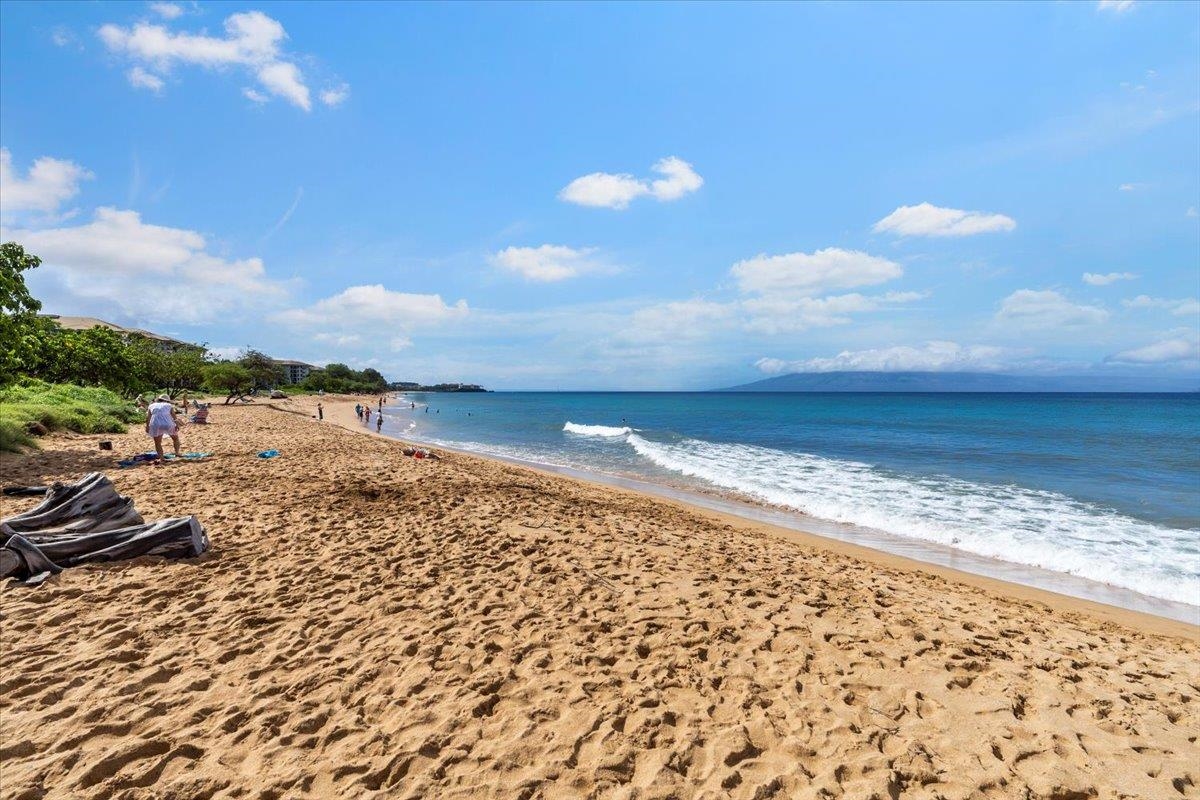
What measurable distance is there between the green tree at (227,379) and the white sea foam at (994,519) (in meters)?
56.7

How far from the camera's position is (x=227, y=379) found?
57.8 meters

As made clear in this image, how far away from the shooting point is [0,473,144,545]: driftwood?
244 inches

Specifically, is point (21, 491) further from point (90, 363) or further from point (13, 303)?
point (90, 363)

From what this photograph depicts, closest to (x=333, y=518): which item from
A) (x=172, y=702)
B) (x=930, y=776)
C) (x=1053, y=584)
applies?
(x=172, y=702)

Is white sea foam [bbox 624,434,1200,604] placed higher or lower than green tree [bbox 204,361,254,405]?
lower

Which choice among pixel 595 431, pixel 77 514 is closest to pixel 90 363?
pixel 77 514

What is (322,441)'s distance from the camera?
20250 mm

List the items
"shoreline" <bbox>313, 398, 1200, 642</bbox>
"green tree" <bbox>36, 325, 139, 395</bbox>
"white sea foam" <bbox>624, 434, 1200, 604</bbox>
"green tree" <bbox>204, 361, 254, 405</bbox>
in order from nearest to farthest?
1. "shoreline" <bbox>313, 398, 1200, 642</bbox>
2. "white sea foam" <bbox>624, 434, 1200, 604</bbox>
3. "green tree" <bbox>36, 325, 139, 395</bbox>
4. "green tree" <bbox>204, 361, 254, 405</bbox>

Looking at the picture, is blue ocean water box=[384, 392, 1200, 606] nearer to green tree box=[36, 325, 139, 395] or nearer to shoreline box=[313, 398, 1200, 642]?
shoreline box=[313, 398, 1200, 642]

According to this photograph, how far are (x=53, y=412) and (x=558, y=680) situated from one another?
22.1 metres

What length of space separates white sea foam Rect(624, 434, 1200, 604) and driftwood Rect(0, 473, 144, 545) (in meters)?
14.4

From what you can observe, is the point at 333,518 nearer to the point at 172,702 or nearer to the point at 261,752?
the point at 172,702

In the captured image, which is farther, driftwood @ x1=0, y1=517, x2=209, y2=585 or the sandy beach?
driftwood @ x1=0, y1=517, x2=209, y2=585

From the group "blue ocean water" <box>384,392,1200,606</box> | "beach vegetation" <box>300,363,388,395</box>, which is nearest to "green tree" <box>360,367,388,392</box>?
"beach vegetation" <box>300,363,388,395</box>
